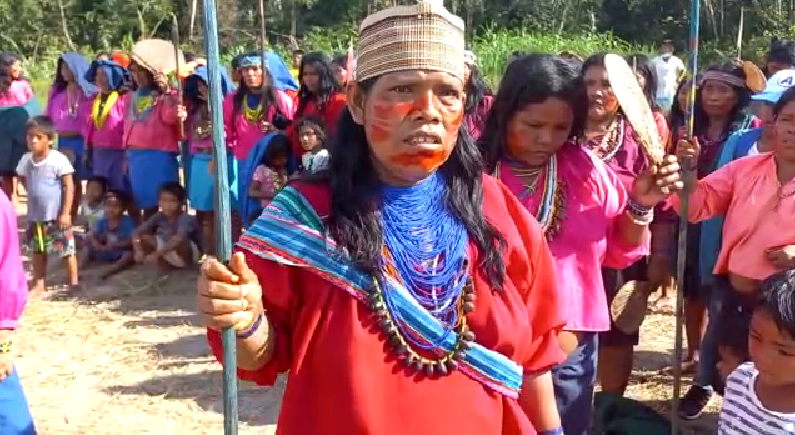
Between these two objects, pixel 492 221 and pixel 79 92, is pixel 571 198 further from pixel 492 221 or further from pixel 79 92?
pixel 79 92

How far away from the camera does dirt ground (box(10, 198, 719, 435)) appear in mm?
4266

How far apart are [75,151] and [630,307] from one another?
5.74 metres

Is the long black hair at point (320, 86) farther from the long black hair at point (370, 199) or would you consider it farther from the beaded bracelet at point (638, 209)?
the long black hair at point (370, 199)

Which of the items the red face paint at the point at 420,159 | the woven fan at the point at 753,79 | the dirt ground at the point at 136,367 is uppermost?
the woven fan at the point at 753,79

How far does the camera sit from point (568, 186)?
254cm

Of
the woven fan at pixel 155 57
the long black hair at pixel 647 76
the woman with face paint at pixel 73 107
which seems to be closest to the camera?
the long black hair at pixel 647 76

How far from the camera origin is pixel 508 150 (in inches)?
99.4

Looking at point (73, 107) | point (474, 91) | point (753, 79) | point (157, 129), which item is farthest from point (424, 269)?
point (73, 107)

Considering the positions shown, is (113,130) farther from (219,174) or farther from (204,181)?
(219,174)

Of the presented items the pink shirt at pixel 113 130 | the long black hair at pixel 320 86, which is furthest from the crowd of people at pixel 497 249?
the pink shirt at pixel 113 130

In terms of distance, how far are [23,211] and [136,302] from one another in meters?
3.35

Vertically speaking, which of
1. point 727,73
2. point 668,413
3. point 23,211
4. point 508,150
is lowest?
point 668,413

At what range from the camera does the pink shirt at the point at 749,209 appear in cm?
284

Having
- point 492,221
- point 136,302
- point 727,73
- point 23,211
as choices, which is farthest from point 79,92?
point 492,221
